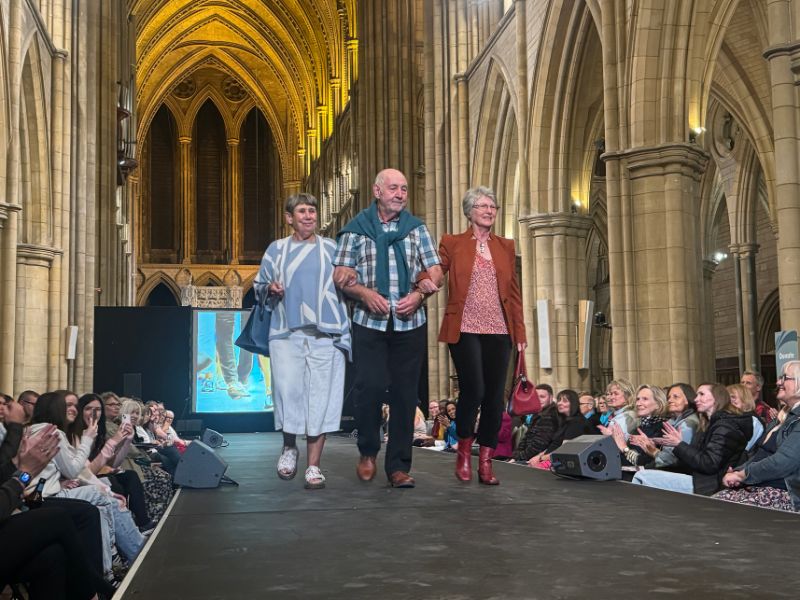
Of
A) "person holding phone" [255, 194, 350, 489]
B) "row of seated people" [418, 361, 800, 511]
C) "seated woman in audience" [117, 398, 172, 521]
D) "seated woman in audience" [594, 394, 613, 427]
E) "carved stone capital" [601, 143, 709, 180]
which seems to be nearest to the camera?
"person holding phone" [255, 194, 350, 489]

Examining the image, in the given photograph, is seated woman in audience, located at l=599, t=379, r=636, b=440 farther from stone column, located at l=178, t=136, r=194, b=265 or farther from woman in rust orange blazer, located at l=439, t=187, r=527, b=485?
stone column, located at l=178, t=136, r=194, b=265

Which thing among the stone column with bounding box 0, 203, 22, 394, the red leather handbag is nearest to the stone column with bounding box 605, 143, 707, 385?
the red leather handbag

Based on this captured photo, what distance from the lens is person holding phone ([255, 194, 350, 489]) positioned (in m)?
5.07

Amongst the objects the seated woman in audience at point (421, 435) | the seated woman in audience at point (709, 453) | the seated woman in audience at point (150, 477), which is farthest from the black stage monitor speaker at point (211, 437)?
the seated woman in audience at point (709, 453)

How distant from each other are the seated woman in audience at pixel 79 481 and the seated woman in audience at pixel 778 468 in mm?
3147

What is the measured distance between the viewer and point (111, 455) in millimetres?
5844

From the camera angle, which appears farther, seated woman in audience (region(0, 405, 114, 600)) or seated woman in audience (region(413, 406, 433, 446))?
seated woman in audience (region(413, 406, 433, 446))

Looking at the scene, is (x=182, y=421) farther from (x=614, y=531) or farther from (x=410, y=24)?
(x=614, y=531)

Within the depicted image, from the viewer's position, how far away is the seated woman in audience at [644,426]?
6.81 m

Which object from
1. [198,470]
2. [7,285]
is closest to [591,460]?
[198,470]

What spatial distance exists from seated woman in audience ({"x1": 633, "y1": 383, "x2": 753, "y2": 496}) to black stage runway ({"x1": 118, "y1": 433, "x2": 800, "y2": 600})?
1204 mm

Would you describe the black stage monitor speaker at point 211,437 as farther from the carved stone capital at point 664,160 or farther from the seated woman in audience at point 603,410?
the carved stone capital at point 664,160

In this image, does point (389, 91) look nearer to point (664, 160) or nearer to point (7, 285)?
point (7, 285)

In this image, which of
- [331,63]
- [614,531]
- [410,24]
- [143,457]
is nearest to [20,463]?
[614,531]
